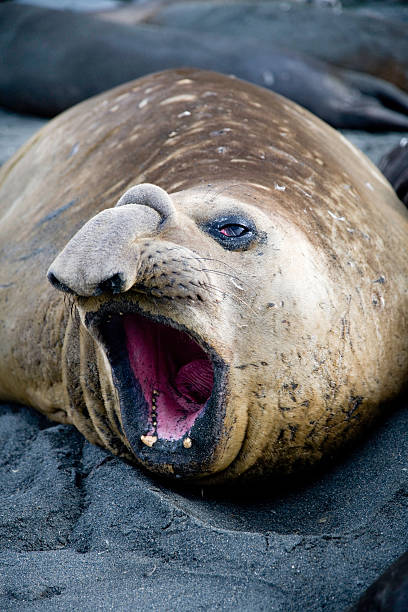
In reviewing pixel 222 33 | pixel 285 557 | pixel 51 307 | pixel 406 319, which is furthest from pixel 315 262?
pixel 222 33

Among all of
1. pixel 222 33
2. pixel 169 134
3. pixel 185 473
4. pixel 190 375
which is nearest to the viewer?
pixel 185 473

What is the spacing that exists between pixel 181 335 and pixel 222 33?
6.77 metres

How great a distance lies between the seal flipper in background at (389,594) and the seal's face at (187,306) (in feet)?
1.98

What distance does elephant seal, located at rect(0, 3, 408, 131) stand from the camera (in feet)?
22.5

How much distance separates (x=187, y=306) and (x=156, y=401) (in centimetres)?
35

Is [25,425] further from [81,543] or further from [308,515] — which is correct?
[308,515]

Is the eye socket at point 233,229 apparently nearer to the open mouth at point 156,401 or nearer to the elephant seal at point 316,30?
the open mouth at point 156,401

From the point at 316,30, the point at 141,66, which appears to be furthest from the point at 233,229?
the point at 316,30

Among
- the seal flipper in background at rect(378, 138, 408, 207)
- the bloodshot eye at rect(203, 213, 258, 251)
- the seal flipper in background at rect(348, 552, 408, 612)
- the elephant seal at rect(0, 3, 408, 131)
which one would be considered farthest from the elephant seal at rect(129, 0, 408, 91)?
the seal flipper in background at rect(348, 552, 408, 612)

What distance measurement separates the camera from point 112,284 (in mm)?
1938

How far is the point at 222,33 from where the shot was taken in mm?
8414

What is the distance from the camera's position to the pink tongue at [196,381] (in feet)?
7.71

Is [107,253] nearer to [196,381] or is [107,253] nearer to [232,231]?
[232,231]

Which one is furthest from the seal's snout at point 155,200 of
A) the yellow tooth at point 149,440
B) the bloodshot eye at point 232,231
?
the yellow tooth at point 149,440
